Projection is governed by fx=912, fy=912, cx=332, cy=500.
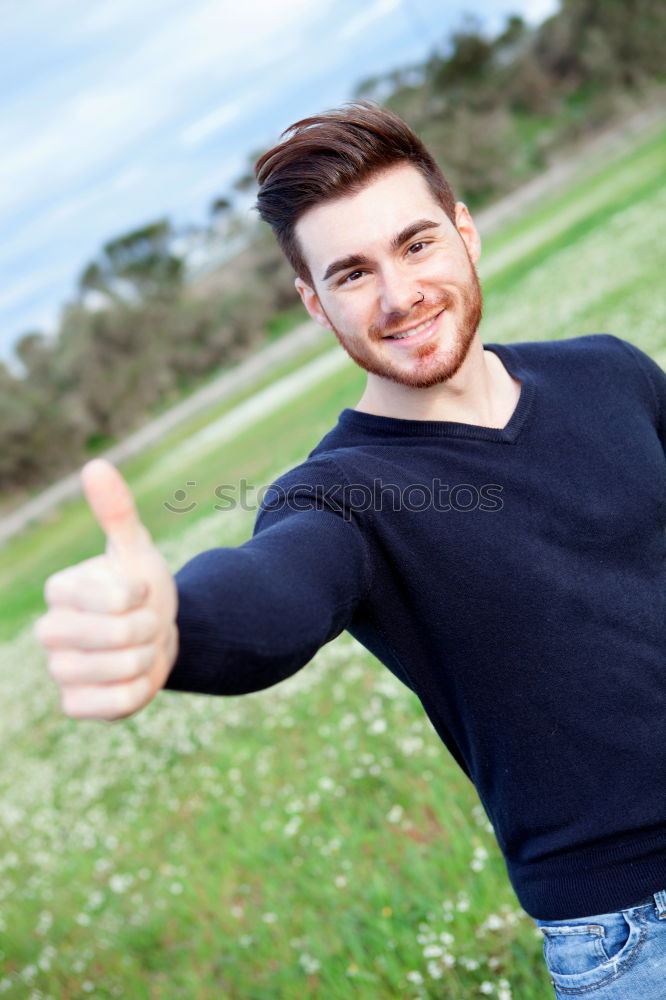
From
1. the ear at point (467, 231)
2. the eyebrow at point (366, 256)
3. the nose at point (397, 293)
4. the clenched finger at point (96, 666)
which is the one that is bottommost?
the clenched finger at point (96, 666)

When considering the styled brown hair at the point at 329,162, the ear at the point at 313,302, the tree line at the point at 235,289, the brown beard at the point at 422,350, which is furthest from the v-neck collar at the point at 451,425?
the tree line at the point at 235,289

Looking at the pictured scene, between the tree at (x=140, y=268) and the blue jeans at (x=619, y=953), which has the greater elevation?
the tree at (x=140, y=268)

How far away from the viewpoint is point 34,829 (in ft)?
26.1

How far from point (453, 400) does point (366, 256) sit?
48 centimetres

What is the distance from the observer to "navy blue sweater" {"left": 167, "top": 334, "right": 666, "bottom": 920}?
87.8 inches

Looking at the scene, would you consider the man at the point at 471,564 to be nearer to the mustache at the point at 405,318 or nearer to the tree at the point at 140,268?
the mustache at the point at 405,318

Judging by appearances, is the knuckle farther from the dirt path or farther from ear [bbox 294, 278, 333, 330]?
the dirt path

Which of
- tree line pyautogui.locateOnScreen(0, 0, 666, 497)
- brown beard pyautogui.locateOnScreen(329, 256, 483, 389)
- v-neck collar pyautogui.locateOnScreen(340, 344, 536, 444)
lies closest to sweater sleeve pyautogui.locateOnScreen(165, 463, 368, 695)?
v-neck collar pyautogui.locateOnScreen(340, 344, 536, 444)

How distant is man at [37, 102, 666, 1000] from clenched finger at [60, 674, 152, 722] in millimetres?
101

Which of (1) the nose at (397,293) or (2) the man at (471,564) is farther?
(1) the nose at (397,293)

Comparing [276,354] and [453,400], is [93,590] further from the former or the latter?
[276,354]

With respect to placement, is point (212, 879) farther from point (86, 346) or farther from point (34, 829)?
point (86, 346)

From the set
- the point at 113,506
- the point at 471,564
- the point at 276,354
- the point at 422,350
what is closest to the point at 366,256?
the point at 422,350

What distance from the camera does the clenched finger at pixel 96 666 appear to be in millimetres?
1541
